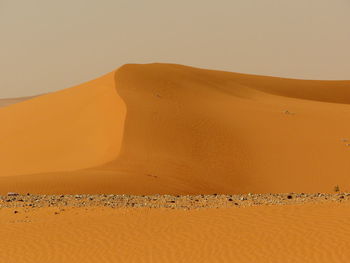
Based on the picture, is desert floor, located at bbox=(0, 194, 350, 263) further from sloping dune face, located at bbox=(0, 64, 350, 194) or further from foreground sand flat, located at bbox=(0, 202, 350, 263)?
sloping dune face, located at bbox=(0, 64, 350, 194)

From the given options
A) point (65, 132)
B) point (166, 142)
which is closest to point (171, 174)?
point (166, 142)

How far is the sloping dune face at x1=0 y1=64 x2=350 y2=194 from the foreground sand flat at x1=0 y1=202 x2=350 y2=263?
5.71m

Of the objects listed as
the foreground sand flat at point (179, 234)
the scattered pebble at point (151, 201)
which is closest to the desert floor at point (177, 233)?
the foreground sand flat at point (179, 234)

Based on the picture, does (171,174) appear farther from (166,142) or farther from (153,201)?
(153,201)

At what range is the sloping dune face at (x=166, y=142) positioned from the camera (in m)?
22.4

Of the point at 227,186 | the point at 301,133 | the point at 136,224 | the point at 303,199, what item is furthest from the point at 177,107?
the point at 136,224

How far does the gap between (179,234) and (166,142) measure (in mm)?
16496

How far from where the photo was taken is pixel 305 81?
6250 cm

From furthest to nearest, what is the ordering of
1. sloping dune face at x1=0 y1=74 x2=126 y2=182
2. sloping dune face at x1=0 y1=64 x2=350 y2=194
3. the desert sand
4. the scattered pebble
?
sloping dune face at x1=0 y1=74 x2=126 y2=182 → sloping dune face at x1=0 y1=64 x2=350 y2=194 → the scattered pebble → the desert sand

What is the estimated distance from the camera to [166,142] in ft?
92.1

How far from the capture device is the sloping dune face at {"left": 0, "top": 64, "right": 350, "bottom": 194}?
22.4m

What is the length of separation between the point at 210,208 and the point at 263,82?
4358 cm

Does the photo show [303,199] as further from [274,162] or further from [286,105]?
[286,105]

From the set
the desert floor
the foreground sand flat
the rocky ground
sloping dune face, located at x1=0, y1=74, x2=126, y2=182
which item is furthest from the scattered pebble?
sloping dune face, located at x1=0, y1=74, x2=126, y2=182
